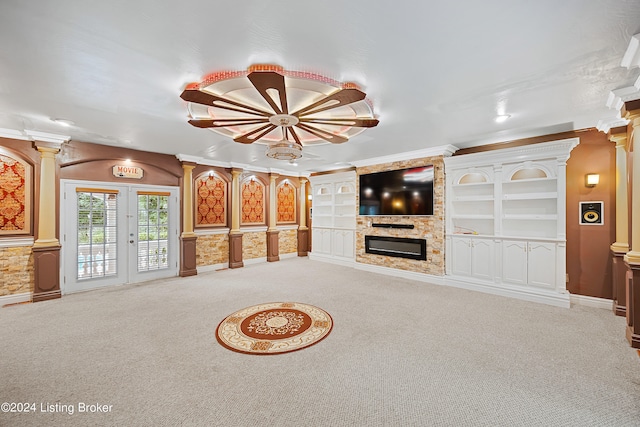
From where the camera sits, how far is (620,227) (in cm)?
392

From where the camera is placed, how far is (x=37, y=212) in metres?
4.62

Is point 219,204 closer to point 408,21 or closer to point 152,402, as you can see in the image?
point 152,402

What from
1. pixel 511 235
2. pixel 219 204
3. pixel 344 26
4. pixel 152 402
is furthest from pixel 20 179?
pixel 511 235

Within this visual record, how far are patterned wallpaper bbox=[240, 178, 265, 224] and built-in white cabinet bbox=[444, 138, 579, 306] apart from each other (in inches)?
202

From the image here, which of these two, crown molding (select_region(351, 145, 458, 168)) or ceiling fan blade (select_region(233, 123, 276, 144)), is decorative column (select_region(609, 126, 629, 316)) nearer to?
crown molding (select_region(351, 145, 458, 168))

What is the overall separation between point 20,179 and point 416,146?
7148 mm

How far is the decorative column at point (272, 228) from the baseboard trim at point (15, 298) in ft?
16.2

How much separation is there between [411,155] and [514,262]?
9.27 ft

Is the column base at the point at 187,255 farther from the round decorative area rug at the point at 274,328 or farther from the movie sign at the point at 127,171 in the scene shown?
the round decorative area rug at the point at 274,328

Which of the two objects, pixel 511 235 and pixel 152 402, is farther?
pixel 511 235

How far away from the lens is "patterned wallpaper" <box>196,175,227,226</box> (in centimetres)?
664

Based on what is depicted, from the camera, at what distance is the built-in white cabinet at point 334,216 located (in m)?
7.52

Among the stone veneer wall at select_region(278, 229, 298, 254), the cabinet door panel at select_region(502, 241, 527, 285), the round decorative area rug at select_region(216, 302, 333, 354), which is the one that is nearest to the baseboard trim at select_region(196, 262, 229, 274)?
the stone veneer wall at select_region(278, 229, 298, 254)

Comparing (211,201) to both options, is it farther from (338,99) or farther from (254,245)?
(338,99)
